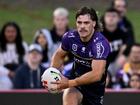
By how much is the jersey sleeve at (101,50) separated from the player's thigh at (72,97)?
0.57 m

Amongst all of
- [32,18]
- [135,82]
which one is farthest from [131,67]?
[32,18]

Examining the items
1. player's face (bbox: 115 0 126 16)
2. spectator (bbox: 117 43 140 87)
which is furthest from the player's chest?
player's face (bbox: 115 0 126 16)

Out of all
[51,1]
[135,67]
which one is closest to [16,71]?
[135,67]

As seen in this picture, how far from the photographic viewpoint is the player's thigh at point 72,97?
1022 cm

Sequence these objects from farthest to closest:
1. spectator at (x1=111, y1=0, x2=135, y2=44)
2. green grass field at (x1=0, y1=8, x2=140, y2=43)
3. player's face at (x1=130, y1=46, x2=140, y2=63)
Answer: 1. green grass field at (x1=0, y1=8, x2=140, y2=43)
2. spectator at (x1=111, y1=0, x2=135, y2=44)
3. player's face at (x1=130, y1=46, x2=140, y2=63)

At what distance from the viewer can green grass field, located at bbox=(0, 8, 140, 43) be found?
1946 cm

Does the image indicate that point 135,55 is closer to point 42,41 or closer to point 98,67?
point 42,41

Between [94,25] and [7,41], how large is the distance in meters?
3.81

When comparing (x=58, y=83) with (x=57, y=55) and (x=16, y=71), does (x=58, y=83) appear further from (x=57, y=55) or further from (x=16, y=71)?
(x=16, y=71)

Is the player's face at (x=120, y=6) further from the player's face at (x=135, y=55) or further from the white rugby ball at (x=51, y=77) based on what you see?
the white rugby ball at (x=51, y=77)

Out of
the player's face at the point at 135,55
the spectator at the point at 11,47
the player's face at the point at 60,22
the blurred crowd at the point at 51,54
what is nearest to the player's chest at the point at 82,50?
the blurred crowd at the point at 51,54

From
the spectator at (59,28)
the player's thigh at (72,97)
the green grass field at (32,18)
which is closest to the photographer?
the player's thigh at (72,97)

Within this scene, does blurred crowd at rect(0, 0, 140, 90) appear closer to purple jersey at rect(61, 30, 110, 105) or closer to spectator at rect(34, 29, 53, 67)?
spectator at rect(34, 29, 53, 67)

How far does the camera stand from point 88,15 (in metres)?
10.1
